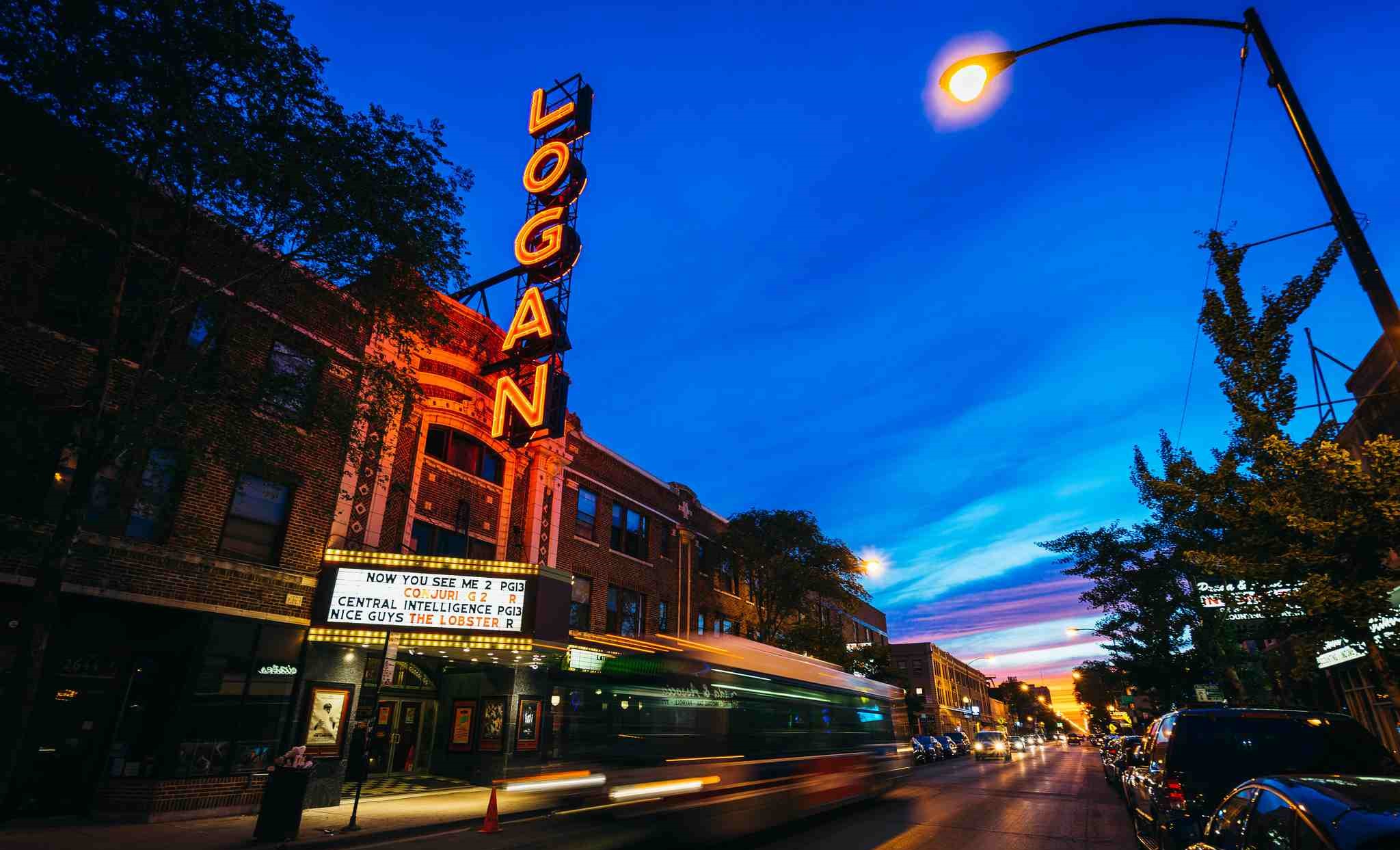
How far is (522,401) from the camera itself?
20.5 metres

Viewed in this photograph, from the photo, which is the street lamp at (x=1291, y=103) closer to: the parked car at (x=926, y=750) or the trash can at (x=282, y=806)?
the trash can at (x=282, y=806)

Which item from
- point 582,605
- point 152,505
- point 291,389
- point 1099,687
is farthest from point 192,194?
point 1099,687

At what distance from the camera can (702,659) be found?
10109mm

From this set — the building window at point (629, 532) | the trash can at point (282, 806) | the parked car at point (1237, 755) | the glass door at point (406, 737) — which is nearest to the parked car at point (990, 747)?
the building window at point (629, 532)

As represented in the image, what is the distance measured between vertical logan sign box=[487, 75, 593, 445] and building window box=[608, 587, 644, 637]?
861 centimetres

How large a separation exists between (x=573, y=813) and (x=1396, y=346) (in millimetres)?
9362

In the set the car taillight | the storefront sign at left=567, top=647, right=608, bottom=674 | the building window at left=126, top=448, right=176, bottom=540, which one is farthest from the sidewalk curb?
the car taillight

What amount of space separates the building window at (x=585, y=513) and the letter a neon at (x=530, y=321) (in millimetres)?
6727

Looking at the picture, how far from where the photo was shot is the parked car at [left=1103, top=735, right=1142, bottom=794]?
1297 cm

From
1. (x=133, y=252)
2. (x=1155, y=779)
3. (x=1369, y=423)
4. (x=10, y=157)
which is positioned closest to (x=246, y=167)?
(x=133, y=252)

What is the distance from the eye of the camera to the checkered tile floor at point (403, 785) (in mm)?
16047

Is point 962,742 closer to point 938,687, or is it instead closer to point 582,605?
point 938,687

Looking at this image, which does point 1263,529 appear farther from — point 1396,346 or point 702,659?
point 702,659

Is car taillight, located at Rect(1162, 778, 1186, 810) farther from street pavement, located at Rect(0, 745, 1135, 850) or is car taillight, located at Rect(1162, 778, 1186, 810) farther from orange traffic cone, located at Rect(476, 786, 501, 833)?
orange traffic cone, located at Rect(476, 786, 501, 833)
